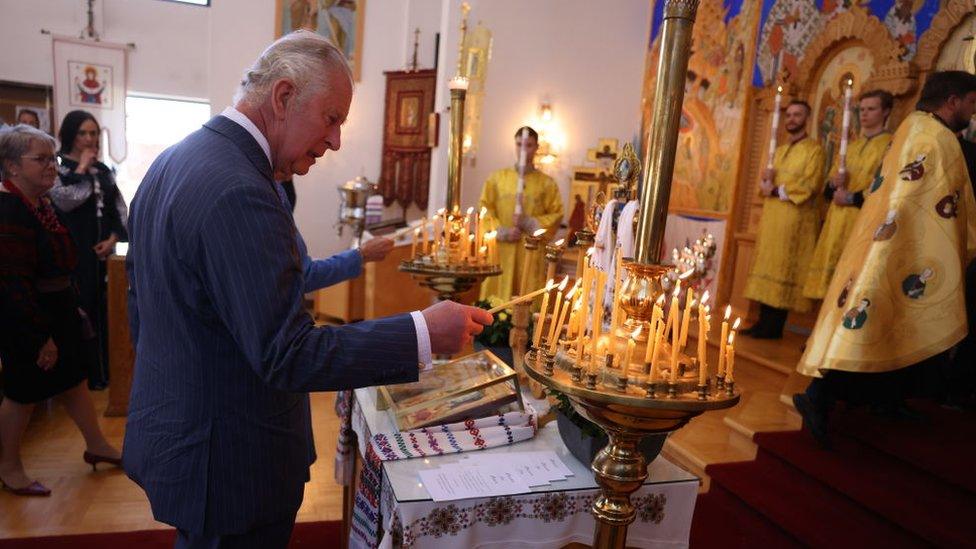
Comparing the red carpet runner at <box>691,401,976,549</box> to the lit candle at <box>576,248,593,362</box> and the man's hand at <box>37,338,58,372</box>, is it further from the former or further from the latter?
the man's hand at <box>37,338,58,372</box>

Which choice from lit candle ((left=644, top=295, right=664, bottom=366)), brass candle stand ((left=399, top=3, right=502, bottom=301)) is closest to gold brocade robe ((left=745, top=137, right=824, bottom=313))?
brass candle stand ((left=399, top=3, right=502, bottom=301))

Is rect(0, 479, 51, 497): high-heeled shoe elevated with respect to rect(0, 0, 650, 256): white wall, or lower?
lower

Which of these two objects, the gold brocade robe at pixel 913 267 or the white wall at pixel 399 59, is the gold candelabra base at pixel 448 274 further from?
the white wall at pixel 399 59

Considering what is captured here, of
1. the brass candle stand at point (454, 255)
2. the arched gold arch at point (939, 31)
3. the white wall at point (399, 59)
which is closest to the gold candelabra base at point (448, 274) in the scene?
the brass candle stand at point (454, 255)

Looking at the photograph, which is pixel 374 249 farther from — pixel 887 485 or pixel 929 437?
pixel 929 437

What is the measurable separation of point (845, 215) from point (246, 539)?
15.3ft

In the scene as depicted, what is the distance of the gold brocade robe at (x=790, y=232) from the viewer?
16.5 ft

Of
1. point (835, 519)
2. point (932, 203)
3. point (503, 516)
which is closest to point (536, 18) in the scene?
point (932, 203)

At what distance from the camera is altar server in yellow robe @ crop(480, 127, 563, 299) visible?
5.33 m

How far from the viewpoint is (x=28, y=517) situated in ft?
9.34

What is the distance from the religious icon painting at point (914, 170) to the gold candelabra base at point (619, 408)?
243 cm

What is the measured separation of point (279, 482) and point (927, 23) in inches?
216

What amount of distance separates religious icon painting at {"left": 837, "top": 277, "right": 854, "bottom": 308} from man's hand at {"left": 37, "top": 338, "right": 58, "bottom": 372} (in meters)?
3.68

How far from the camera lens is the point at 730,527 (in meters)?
2.95
